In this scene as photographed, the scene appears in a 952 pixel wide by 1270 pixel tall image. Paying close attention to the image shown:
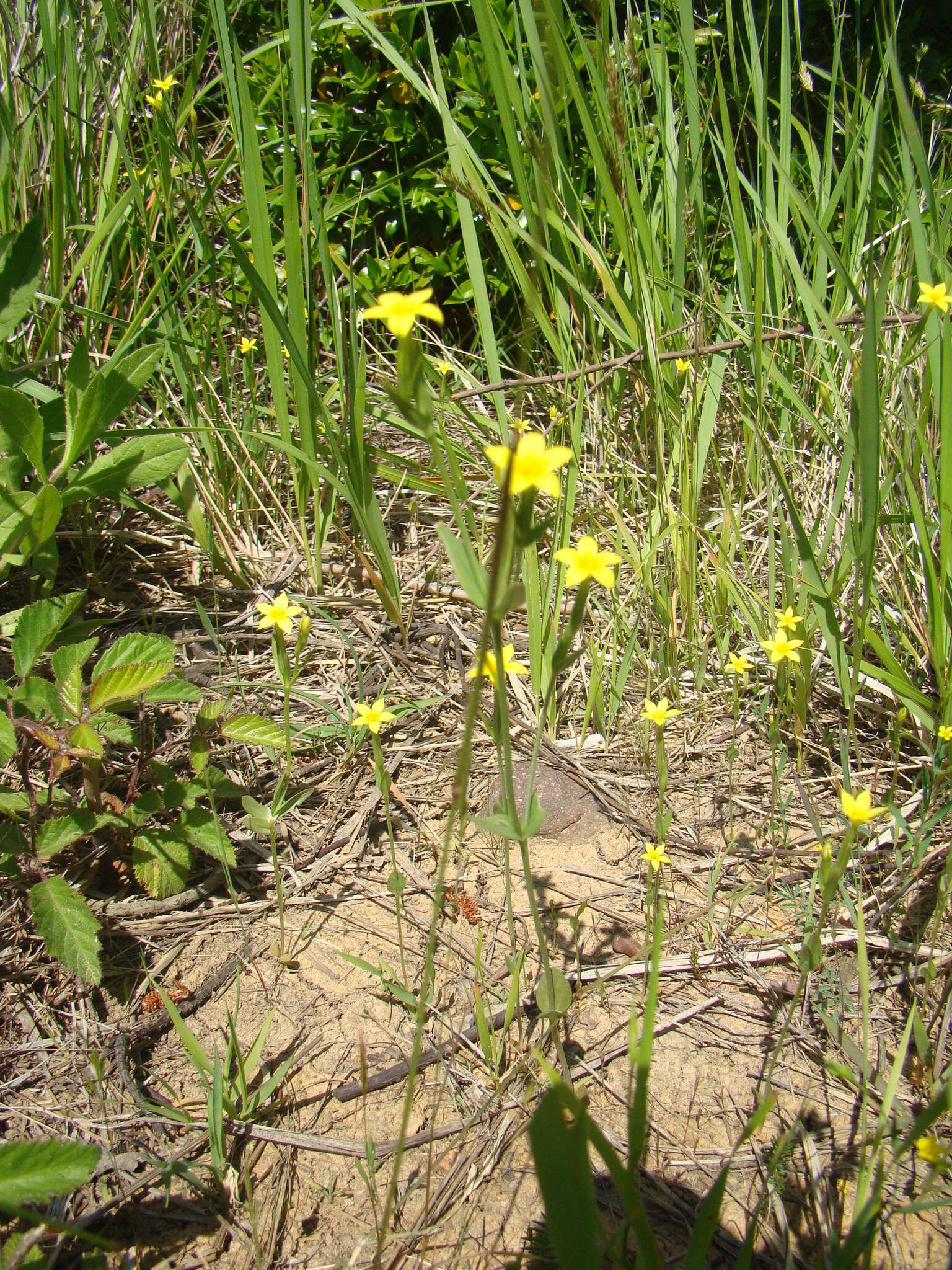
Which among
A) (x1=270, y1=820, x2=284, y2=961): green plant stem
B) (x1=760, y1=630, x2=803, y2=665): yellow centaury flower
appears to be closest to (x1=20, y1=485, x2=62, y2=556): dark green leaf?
(x1=270, y1=820, x2=284, y2=961): green plant stem

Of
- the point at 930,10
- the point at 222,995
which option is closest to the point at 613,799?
the point at 222,995

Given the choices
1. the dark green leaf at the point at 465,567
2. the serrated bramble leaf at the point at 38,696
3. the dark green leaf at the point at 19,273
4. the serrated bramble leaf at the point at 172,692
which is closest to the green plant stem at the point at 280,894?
the serrated bramble leaf at the point at 172,692

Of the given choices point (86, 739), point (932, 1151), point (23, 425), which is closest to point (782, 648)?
point (932, 1151)

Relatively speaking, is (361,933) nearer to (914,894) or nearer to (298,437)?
(914,894)

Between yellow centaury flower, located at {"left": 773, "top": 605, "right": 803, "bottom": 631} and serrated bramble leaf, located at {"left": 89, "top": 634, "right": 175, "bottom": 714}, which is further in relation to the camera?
yellow centaury flower, located at {"left": 773, "top": 605, "right": 803, "bottom": 631}

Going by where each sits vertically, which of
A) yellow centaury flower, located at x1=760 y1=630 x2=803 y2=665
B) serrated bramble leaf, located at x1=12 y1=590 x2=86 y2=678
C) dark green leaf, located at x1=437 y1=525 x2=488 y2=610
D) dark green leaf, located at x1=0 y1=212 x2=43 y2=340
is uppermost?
dark green leaf, located at x1=0 y1=212 x2=43 y2=340

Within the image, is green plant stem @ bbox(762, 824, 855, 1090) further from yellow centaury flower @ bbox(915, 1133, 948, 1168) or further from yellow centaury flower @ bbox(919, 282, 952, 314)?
yellow centaury flower @ bbox(919, 282, 952, 314)

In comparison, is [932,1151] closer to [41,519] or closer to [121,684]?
[121,684]
